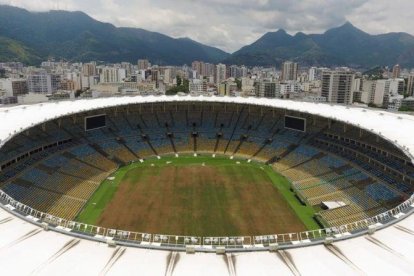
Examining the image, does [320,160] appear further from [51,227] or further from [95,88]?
[95,88]

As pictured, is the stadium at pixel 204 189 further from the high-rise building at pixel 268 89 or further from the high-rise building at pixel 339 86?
the high-rise building at pixel 339 86

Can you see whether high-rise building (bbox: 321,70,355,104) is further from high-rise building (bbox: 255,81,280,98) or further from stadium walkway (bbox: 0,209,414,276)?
stadium walkway (bbox: 0,209,414,276)

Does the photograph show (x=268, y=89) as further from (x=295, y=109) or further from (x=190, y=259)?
(x=190, y=259)

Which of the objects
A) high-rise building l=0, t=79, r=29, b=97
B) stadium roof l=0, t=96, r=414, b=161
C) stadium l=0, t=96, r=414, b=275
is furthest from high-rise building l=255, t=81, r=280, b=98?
high-rise building l=0, t=79, r=29, b=97

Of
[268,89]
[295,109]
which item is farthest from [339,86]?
[295,109]

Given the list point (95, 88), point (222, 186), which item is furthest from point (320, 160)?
point (95, 88)
